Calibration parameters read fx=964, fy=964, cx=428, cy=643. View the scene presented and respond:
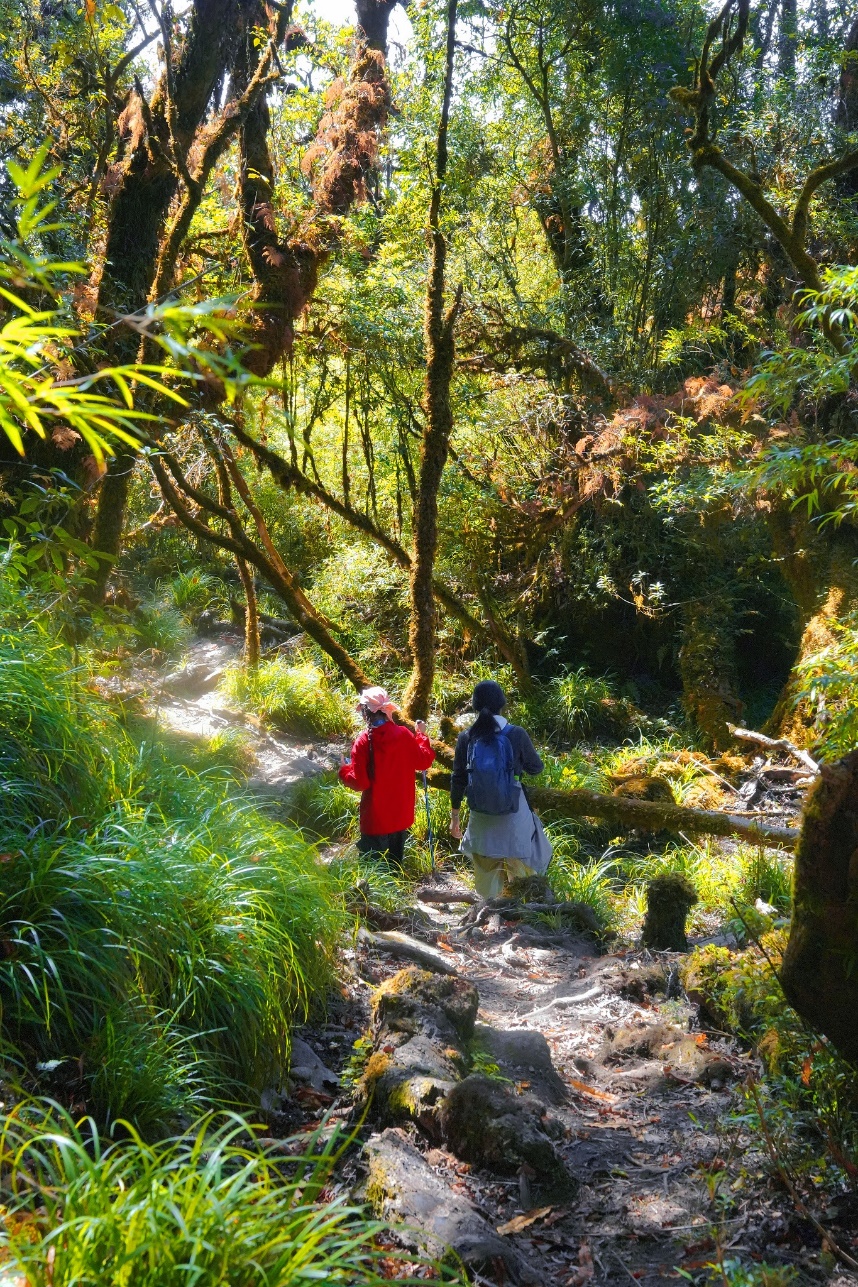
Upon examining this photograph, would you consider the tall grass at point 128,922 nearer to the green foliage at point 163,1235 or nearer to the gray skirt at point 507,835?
the green foliage at point 163,1235

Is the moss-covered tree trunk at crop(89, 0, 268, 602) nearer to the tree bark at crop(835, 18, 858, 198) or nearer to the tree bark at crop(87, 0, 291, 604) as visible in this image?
the tree bark at crop(87, 0, 291, 604)

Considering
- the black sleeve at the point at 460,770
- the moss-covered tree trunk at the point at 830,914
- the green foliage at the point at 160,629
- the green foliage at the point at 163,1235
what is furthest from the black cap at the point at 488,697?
the green foliage at the point at 160,629

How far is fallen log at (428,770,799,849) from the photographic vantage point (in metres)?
7.86

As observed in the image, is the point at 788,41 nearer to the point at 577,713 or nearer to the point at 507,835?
the point at 577,713

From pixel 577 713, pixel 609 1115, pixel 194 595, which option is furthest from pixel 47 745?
pixel 194 595

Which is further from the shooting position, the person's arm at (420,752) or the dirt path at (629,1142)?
the person's arm at (420,752)

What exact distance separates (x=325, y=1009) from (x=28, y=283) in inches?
145

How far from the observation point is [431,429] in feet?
28.3

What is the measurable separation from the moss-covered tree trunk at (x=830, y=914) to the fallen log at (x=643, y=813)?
170 inches

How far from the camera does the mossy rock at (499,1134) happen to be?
336cm

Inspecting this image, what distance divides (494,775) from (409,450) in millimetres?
7770

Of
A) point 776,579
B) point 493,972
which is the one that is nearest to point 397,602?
point 776,579

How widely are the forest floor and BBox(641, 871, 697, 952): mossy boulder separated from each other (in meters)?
0.17

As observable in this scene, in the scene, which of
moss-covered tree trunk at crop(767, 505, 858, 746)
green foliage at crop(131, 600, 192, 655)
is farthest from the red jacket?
green foliage at crop(131, 600, 192, 655)
